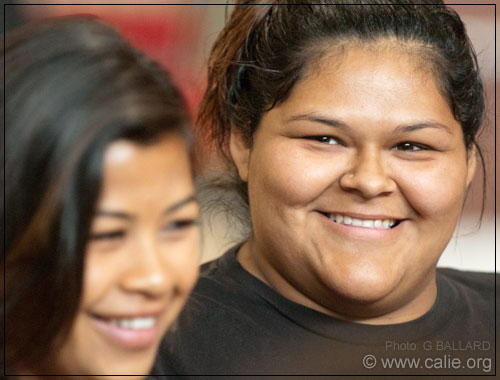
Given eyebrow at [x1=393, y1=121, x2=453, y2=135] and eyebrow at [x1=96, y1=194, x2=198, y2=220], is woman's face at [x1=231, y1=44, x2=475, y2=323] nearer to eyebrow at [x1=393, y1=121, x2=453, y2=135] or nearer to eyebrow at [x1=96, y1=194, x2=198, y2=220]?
eyebrow at [x1=393, y1=121, x2=453, y2=135]

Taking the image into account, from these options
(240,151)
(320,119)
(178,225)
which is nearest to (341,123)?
(320,119)

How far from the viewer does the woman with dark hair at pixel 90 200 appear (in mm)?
375

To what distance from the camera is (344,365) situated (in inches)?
26.8

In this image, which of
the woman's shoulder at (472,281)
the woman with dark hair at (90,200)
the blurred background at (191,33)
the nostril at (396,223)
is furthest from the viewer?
the woman's shoulder at (472,281)

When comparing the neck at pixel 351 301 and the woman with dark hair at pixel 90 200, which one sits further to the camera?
the neck at pixel 351 301

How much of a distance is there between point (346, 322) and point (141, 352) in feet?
1.04

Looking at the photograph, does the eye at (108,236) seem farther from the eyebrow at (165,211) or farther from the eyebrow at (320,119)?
the eyebrow at (320,119)

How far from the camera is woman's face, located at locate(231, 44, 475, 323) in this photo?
2.09 feet

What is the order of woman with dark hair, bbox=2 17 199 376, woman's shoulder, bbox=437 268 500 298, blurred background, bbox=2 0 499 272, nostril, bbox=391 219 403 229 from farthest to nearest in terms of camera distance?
woman's shoulder, bbox=437 268 500 298 < nostril, bbox=391 219 403 229 < blurred background, bbox=2 0 499 272 < woman with dark hair, bbox=2 17 199 376

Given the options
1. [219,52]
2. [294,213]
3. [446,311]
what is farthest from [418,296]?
[219,52]

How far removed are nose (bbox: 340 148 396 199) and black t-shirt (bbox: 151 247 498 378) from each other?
13 centimetres

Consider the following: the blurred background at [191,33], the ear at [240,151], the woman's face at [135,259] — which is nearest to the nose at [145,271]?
the woman's face at [135,259]

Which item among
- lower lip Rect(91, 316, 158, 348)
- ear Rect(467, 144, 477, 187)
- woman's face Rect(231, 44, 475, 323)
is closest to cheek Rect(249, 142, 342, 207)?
woman's face Rect(231, 44, 475, 323)

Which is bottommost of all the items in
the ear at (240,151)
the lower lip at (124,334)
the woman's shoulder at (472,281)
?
the woman's shoulder at (472,281)
